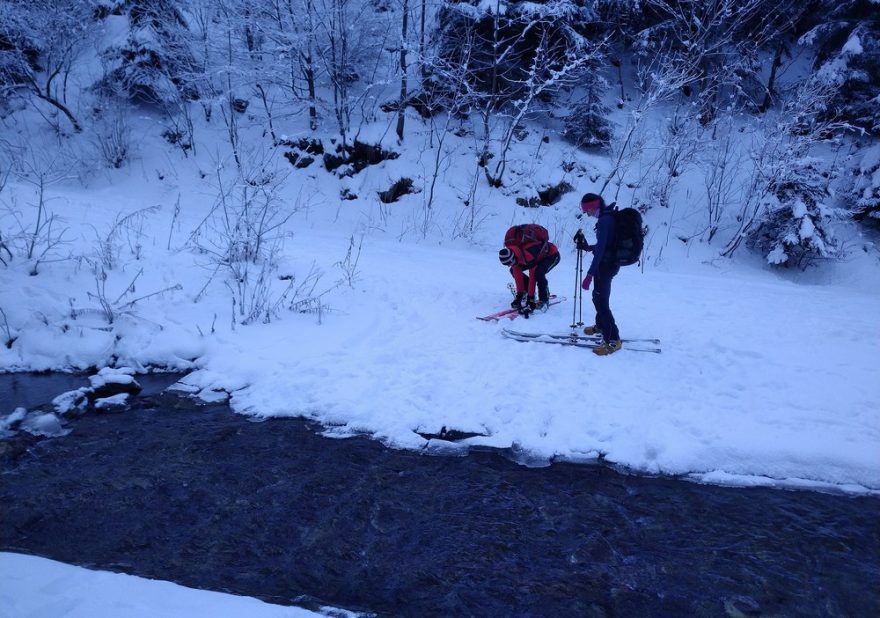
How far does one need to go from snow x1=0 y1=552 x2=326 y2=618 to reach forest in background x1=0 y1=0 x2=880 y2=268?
13371 mm

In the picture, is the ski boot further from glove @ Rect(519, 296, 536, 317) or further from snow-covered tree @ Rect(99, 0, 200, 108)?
snow-covered tree @ Rect(99, 0, 200, 108)

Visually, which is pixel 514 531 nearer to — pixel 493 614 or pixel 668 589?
pixel 493 614

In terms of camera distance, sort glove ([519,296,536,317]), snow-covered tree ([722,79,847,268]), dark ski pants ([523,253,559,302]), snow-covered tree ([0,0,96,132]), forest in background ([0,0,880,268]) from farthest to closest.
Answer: snow-covered tree ([0,0,96,132])
forest in background ([0,0,880,268])
snow-covered tree ([722,79,847,268])
glove ([519,296,536,317])
dark ski pants ([523,253,559,302])

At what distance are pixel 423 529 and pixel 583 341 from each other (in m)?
3.85

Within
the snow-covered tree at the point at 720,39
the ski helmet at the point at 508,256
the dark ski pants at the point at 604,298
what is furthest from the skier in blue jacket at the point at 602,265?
the snow-covered tree at the point at 720,39

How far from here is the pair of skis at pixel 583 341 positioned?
6551 mm

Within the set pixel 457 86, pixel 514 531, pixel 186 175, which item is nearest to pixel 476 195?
pixel 457 86

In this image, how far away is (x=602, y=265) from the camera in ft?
19.8

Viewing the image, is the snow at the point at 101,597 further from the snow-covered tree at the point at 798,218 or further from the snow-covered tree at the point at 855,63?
the snow-covered tree at the point at 855,63

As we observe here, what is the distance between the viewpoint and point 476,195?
54.0ft

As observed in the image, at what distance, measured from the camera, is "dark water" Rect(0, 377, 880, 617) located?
3168 millimetres

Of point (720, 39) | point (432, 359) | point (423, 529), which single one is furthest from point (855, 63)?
point (423, 529)

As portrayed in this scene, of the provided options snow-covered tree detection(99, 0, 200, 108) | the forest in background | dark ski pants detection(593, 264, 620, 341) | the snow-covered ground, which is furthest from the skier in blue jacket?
snow-covered tree detection(99, 0, 200, 108)

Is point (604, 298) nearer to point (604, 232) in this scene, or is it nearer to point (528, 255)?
point (604, 232)
